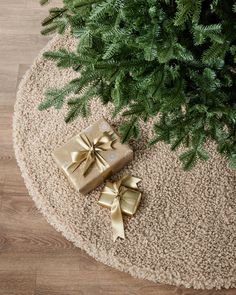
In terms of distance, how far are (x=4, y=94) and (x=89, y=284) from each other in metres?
0.89

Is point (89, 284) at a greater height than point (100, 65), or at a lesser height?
lesser

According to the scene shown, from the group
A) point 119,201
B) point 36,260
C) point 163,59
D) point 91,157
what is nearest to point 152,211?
point 119,201

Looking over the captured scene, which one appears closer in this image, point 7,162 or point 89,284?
point 89,284

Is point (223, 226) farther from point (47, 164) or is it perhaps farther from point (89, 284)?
point (47, 164)

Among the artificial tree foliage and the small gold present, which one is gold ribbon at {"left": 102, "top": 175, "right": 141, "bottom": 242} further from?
the artificial tree foliage

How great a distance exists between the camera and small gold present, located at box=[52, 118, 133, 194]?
4.85ft

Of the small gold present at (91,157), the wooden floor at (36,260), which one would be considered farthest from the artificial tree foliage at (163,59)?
the wooden floor at (36,260)

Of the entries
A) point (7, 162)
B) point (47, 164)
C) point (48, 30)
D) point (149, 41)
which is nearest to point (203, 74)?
point (149, 41)

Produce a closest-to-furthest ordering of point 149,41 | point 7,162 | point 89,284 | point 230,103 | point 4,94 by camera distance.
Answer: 1. point 149,41
2. point 230,103
3. point 89,284
4. point 7,162
5. point 4,94

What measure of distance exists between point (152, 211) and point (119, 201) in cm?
13

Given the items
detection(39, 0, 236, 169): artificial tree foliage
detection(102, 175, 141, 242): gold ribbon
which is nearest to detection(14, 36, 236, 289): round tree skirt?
detection(102, 175, 141, 242): gold ribbon

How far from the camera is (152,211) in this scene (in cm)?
150

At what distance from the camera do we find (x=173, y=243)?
145cm

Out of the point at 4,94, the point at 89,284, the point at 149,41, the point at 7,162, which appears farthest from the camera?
the point at 4,94
